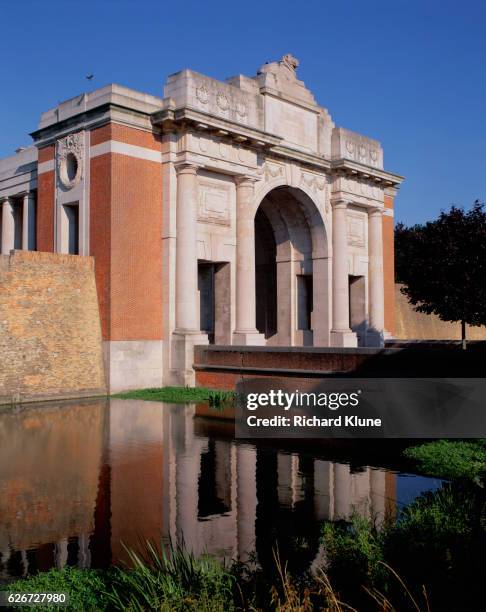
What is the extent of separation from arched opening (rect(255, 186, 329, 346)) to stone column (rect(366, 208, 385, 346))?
290 cm

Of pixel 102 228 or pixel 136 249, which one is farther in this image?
pixel 136 249

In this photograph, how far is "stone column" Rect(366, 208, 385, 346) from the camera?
31312 mm

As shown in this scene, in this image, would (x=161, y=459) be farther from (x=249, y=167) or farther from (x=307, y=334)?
(x=307, y=334)

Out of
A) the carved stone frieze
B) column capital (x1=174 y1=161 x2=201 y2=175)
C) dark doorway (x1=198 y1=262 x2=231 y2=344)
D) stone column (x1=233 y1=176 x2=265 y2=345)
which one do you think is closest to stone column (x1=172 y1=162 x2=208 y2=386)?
column capital (x1=174 y1=161 x2=201 y2=175)

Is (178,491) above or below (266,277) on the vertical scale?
below

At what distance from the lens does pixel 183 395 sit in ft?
66.1

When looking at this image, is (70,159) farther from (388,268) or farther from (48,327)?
(388,268)

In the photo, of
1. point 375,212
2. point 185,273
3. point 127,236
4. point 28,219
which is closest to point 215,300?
point 185,273

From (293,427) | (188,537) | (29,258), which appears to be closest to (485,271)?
(293,427)

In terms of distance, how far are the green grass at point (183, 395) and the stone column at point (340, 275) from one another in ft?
31.2

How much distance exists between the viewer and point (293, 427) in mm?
14977

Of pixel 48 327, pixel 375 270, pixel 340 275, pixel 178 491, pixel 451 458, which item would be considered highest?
pixel 375 270

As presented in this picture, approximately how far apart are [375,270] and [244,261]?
29.8 ft

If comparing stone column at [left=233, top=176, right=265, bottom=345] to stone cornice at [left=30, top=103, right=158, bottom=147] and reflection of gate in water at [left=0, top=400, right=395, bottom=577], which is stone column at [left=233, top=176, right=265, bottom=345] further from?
reflection of gate in water at [left=0, top=400, right=395, bottom=577]
